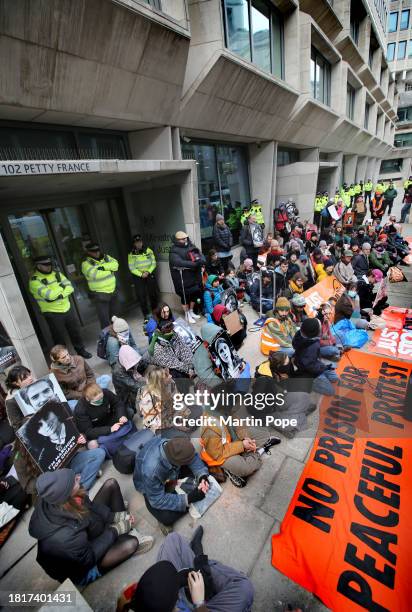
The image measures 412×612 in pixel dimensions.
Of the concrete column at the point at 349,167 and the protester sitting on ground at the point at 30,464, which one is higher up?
the concrete column at the point at 349,167

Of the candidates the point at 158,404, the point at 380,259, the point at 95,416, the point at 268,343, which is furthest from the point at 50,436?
the point at 380,259

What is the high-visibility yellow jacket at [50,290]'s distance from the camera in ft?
16.0

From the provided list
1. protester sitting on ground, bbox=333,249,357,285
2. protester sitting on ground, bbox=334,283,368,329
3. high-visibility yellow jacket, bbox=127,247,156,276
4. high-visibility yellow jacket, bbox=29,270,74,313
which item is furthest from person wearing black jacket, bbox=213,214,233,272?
high-visibility yellow jacket, bbox=29,270,74,313

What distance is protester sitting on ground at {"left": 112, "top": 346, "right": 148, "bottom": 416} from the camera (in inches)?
154

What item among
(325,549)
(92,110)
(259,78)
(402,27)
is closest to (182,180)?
(92,110)

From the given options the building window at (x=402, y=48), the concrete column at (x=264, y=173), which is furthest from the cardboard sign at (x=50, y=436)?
the building window at (x=402, y=48)

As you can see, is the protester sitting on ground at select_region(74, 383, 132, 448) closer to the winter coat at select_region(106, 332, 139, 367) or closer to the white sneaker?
the winter coat at select_region(106, 332, 139, 367)

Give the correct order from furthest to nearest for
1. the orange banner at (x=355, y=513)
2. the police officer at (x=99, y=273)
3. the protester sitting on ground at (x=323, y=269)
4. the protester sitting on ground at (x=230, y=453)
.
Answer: the protester sitting on ground at (x=323, y=269) → the police officer at (x=99, y=273) → the protester sitting on ground at (x=230, y=453) → the orange banner at (x=355, y=513)

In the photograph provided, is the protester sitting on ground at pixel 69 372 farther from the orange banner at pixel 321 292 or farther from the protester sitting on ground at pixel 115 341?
the orange banner at pixel 321 292

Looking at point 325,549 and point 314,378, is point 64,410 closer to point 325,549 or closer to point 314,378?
point 325,549

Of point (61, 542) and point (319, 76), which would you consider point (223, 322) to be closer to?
point (61, 542)

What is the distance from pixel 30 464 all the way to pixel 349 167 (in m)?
28.7

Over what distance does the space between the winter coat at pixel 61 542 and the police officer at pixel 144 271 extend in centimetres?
503

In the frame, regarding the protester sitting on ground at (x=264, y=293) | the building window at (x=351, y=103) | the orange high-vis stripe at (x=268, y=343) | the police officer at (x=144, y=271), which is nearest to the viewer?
the orange high-vis stripe at (x=268, y=343)
